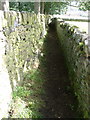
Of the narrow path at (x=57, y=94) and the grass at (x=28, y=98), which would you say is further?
the narrow path at (x=57, y=94)

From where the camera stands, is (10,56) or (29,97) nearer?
(10,56)

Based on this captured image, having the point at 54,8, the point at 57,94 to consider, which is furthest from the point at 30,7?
the point at 57,94

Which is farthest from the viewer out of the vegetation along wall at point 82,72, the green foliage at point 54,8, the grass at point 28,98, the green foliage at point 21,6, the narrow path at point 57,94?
the green foliage at point 54,8

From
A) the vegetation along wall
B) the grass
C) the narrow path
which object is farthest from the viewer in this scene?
the narrow path

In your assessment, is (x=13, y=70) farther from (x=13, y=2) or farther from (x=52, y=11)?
(x=52, y=11)

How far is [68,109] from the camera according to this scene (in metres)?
4.20

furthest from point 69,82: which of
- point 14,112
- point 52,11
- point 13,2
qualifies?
point 52,11

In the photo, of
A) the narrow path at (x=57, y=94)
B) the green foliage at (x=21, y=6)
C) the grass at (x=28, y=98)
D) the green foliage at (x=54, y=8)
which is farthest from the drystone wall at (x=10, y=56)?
the green foliage at (x=54, y=8)

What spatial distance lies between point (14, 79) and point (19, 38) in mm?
1067

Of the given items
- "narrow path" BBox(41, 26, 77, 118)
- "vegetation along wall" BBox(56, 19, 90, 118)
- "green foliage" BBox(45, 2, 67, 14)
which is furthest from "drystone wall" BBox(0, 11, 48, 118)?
"green foliage" BBox(45, 2, 67, 14)

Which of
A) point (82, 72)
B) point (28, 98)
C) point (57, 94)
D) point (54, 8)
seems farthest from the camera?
point (54, 8)

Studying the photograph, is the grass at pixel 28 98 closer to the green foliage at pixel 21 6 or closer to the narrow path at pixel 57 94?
the narrow path at pixel 57 94

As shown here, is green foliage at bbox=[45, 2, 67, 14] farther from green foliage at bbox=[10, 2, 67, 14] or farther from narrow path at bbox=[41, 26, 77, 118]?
narrow path at bbox=[41, 26, 77, 118]

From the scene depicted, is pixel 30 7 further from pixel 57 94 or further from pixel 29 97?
pixel 29 97
